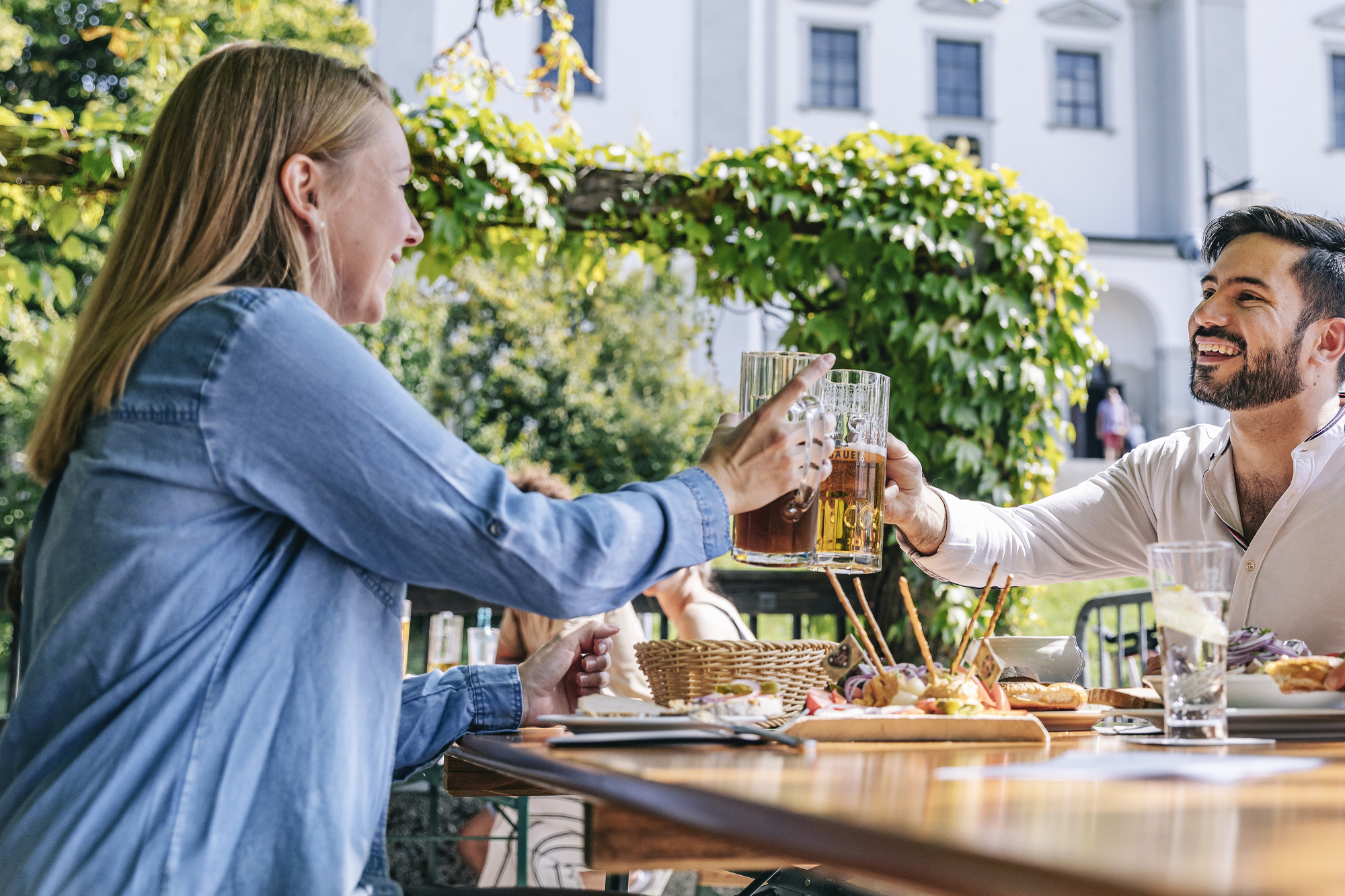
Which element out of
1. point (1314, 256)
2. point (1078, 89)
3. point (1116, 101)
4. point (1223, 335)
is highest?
point (1078, 89)

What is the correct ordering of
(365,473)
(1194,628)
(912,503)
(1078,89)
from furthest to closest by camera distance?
(1078,89) < (912,503) < (1194,628) < (365,473)

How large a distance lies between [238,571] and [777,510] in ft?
1.95

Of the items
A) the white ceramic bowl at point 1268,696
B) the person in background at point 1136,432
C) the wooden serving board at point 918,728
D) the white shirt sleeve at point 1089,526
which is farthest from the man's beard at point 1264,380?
the person in background at point 1136,432

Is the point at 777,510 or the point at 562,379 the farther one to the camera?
the point at 562,379

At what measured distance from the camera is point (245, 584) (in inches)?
41.3

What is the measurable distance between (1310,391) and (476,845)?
238 cm

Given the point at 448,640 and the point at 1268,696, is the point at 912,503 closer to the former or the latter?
the point at 1268,696

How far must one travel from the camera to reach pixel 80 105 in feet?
46.9

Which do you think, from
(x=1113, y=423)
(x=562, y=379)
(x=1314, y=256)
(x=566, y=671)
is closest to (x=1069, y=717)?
(x=566, y=671)

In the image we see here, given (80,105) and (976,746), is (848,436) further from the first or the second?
(80,105)

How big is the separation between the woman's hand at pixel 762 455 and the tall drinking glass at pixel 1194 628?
353 millimetres

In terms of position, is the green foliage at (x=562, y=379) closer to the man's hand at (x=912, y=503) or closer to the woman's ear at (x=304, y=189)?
the man's hand at (x=912, y=503)

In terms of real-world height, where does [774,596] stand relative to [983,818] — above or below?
above

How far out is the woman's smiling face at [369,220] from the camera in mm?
1251
